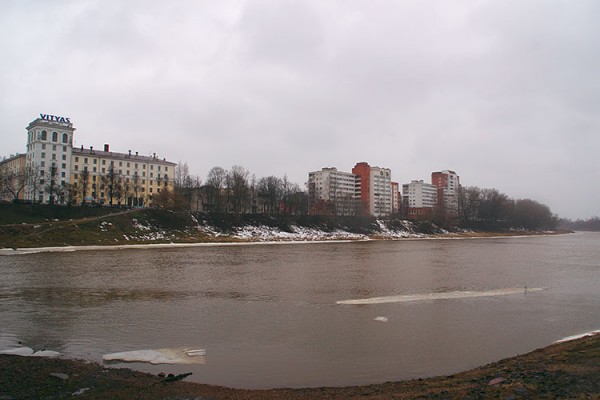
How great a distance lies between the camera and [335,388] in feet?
33.0

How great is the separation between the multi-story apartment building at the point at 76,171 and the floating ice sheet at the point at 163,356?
8429 centimetres

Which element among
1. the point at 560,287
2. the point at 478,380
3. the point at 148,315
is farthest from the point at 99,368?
the point at 560,287

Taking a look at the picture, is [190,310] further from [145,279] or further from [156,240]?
[156,240]

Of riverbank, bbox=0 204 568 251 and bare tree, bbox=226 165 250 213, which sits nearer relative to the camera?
riverbank, bbox=0 204 568 251

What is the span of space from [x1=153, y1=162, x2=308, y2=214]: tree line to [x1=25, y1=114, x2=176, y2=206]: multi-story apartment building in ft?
28.0

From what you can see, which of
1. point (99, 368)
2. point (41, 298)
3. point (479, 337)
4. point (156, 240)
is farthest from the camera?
point (156, 240)

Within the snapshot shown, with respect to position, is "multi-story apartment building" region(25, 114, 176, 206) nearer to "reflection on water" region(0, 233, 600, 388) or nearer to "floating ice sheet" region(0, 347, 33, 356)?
"reflection on water" region(0, 233, 600, 388)

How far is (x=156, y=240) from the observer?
228 ft

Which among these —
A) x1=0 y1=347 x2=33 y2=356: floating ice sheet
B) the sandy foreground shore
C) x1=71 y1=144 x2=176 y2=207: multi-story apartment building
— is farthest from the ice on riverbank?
x1=71 y1=144 x2=176 y2=207: multi-story apartment building

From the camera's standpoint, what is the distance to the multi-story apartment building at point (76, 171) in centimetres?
9481

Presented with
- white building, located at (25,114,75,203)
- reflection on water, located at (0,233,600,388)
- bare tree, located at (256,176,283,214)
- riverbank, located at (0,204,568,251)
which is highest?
white building, located at (25,114,75,203)

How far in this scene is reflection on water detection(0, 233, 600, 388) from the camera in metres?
12.1

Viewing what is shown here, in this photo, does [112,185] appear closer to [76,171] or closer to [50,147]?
[50,147]

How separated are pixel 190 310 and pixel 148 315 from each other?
1.88 m
